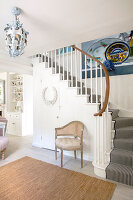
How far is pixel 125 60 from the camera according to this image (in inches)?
142

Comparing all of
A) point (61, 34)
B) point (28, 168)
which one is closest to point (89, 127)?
point (28, 168)

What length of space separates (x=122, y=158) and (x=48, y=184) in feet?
4.32

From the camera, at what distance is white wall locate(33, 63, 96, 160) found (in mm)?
3021

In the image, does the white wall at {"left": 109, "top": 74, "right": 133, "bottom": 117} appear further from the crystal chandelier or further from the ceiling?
the crystal chandelier

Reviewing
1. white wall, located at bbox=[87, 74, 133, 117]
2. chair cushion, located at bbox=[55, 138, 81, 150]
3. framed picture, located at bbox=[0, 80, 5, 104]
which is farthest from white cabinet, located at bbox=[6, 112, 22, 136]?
white wall, located at bbox=[87, 74, 133, 117]

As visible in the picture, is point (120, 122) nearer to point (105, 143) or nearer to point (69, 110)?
point (105, 143)

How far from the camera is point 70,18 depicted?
81.8 inches

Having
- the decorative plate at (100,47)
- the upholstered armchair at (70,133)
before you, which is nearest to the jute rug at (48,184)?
the upholstered armchair at (70,133)

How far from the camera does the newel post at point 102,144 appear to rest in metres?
2.33

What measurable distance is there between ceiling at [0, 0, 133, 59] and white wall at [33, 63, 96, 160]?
1129 millimetres

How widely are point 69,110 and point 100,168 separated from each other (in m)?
1.47

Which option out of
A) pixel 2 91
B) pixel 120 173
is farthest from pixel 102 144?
pixel 2 91

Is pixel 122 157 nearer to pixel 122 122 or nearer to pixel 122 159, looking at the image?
pixel 122 159

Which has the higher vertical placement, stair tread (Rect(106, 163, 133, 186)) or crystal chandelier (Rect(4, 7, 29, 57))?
crystal chandelier (Rect(4, 7, 29, 57))
